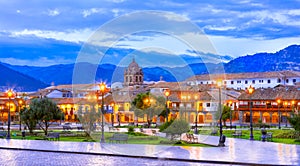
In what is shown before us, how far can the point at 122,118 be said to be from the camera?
79500mm

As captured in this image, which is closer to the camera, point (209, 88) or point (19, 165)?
point (19, 165)

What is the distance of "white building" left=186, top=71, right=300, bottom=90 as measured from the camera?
10056 centimetres

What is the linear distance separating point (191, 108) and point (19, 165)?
188ft

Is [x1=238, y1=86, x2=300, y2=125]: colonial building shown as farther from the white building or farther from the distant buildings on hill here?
the white building

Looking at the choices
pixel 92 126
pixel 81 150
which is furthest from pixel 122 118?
pixel 81 150

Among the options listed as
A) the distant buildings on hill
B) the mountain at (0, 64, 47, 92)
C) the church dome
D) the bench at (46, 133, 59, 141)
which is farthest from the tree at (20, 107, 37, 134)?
the mountain at (0, 64, 47, 92)

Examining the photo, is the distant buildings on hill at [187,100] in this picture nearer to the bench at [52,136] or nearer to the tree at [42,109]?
the tree at [42,109]

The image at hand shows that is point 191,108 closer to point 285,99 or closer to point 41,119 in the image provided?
point 285,99

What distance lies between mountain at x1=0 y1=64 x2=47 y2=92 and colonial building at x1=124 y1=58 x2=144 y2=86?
106975 mm

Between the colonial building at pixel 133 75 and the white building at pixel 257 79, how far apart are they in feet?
38.1

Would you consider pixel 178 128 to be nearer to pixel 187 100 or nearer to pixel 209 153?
pixel 209 153

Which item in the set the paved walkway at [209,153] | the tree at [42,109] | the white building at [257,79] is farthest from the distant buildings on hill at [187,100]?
the paved walkway at [209,153]

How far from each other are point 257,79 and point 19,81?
379 feet

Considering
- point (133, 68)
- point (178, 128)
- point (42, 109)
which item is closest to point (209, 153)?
point (178, 128)
